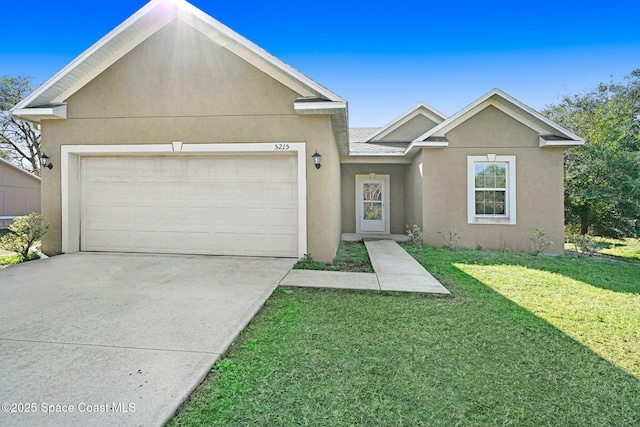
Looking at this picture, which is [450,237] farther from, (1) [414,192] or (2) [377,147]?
(2) [377,147]

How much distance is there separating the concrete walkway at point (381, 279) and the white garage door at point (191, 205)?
1.76 metres

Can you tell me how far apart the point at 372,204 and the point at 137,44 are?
30.0ft

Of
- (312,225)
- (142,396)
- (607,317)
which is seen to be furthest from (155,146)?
(607,317)

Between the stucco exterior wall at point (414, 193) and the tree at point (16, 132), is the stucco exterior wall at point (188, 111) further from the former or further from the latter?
the tree at point (16, 132)

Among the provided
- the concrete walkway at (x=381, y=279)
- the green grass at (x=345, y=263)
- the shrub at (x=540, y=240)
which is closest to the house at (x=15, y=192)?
the green grass at (x=345, y=263)

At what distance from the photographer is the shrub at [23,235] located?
21.8ft

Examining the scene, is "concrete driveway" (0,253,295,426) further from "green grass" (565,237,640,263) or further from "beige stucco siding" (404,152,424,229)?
"green grass" (565,237,640,263)

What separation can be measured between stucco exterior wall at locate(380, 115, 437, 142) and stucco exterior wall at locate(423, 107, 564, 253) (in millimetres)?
3861

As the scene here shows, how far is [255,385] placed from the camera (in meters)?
2.37

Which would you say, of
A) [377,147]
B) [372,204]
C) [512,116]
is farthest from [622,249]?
[377,147]

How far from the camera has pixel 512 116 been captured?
9203 mm

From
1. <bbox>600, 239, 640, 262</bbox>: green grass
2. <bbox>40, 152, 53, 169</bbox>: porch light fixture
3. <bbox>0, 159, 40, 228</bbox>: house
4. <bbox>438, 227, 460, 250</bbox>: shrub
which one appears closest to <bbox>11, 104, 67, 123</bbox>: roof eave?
<bbox>40, 152, 53, 169</bbox>: porch light fixture

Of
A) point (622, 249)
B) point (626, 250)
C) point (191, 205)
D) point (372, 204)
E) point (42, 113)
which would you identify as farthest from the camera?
point (372, 204)

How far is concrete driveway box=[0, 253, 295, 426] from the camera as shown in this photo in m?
2.07
